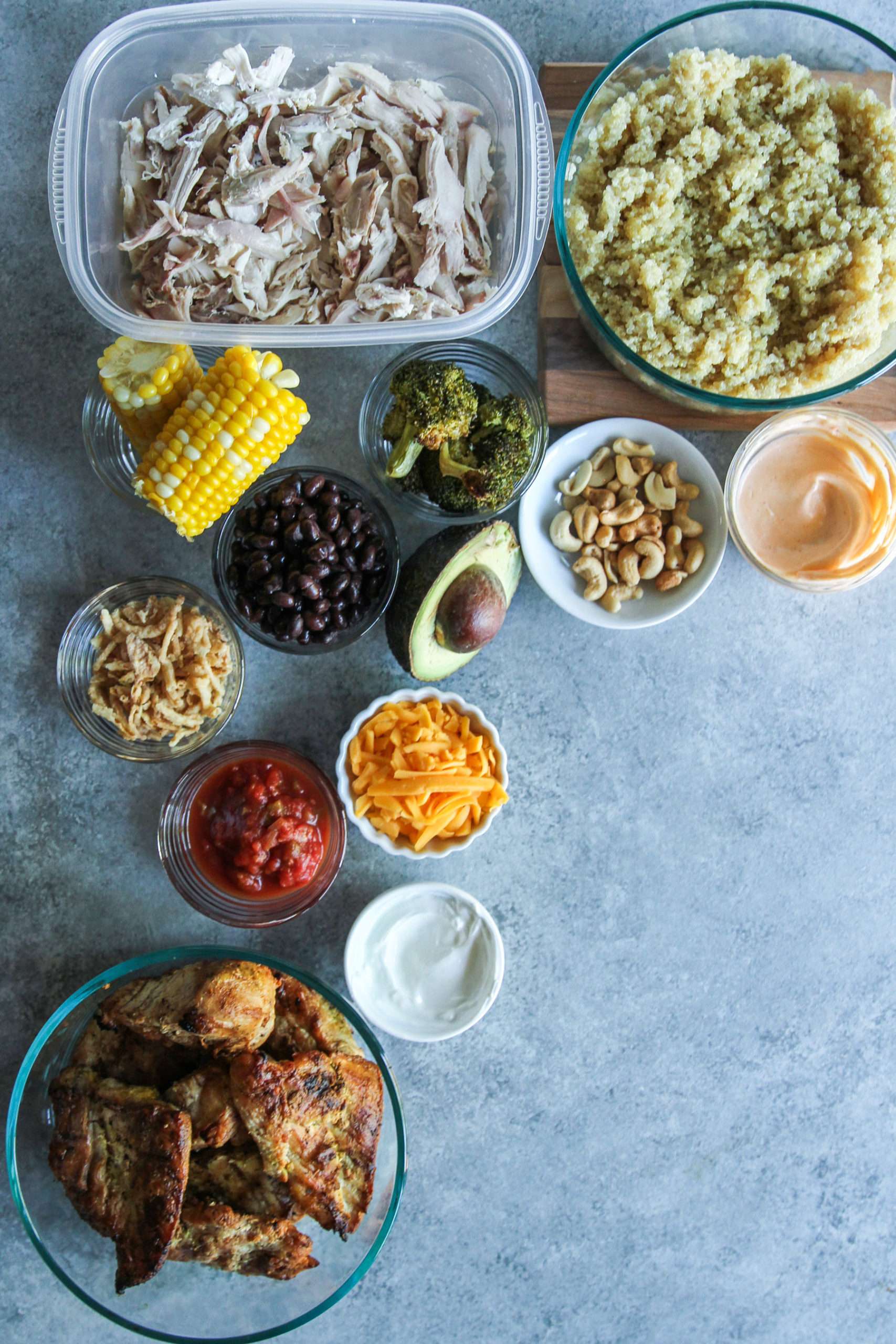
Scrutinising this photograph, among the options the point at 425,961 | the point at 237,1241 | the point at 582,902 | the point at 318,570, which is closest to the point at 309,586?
the point at 318,570

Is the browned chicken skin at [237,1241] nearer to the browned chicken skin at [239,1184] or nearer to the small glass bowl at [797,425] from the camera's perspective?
the browned chicken skin at [239,1184]

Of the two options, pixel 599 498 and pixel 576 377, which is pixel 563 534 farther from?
pixel 576 377

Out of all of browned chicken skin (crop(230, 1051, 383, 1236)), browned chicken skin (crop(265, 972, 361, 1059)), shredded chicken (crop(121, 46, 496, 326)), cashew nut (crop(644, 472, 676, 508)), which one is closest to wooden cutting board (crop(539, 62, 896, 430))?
cashew nut (crop(644, 472, 676, 508))

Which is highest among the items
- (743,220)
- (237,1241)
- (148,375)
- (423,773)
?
(743,220)

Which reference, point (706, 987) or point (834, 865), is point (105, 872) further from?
point (834, 865)

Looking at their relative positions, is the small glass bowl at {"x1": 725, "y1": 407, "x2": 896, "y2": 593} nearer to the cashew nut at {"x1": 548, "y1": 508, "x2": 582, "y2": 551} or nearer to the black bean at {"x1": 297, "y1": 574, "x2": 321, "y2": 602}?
the cashew nut at {"x1": 548, "y1": 508, "x2": 582, "y2": 551}

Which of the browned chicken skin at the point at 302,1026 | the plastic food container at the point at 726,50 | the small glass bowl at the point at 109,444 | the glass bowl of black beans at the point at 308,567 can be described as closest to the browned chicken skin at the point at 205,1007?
the browned chicken skin at the point at 302,1026

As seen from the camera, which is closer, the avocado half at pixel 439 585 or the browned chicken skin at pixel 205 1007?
the browned chicken skin at pixel 205 1007
